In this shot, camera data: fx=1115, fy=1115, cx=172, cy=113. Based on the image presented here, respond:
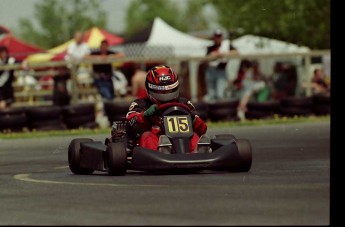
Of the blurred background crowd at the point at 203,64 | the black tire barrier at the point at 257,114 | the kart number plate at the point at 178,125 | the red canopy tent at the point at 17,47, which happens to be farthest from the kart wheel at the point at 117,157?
the red canopy tent at the point at 17,47

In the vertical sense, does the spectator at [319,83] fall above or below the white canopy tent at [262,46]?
below

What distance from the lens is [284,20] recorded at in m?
37.4

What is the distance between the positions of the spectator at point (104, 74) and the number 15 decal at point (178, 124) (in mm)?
9936

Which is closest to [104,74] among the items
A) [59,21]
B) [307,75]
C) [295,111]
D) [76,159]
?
[295,111]

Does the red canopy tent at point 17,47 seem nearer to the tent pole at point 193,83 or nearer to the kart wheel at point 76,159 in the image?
the tent pole at point 193,83

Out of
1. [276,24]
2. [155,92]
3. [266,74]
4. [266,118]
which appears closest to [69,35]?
[276,24]

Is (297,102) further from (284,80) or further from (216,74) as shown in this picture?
(284,80)

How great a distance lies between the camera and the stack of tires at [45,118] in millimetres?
18656

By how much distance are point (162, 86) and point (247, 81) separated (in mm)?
11939

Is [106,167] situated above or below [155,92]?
below

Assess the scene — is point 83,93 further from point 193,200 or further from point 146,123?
point 193,200

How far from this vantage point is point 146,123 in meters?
10.8

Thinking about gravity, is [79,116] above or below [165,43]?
below

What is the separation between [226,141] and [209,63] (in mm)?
11758
